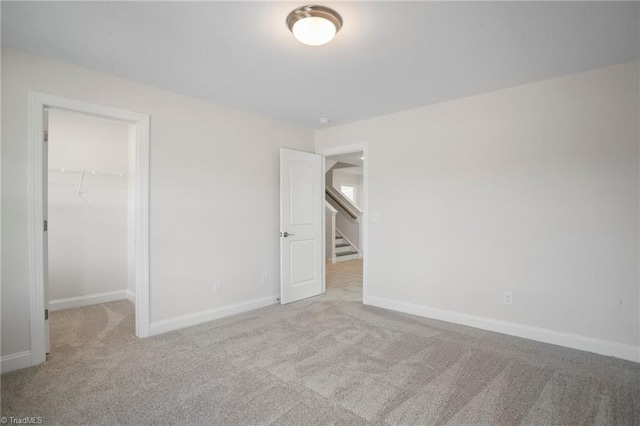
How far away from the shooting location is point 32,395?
1979mm

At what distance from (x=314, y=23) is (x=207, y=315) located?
295 centimetres

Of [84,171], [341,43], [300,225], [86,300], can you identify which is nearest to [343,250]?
[300,225]

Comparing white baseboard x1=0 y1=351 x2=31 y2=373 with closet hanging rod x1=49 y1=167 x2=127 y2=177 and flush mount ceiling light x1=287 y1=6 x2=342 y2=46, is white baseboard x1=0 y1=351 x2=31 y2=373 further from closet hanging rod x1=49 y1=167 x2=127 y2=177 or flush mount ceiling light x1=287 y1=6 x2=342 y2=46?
flush mount ceiling light x1=287 y1=6 x2=342 y2=46

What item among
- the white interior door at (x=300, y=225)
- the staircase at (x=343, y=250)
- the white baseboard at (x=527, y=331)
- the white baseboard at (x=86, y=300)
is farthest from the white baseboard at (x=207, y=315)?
the staircase at (x=343, y=250)

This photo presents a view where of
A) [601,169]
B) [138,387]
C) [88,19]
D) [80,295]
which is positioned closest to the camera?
[88,19]

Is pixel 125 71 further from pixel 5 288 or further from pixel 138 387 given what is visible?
pixel 138 387

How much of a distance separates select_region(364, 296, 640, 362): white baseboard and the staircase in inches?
146

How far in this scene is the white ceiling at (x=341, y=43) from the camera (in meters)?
1.84

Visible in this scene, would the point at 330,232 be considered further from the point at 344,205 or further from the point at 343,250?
the point at 344,205

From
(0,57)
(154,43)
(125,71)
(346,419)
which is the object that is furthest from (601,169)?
(0,57)

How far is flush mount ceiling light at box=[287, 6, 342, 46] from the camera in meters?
1.81

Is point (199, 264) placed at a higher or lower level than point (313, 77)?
lower

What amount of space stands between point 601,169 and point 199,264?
379cm

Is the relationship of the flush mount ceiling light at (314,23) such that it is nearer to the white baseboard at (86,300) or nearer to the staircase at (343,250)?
the white baseboard at (86,300)
